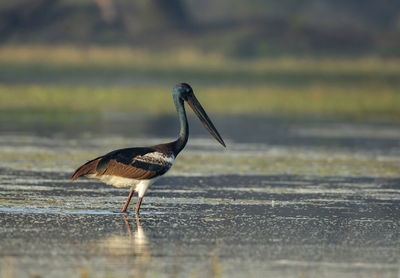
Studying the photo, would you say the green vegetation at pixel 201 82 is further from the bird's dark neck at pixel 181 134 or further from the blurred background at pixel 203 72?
the bird's dark neck at pixel 181 134

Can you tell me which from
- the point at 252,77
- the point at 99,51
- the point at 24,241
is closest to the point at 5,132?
the point at 24,241

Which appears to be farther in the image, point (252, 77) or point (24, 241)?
point (252, 77)

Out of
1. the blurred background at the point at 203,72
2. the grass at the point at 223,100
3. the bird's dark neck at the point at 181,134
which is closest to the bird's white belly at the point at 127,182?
the bird's dark neck at the point at 181,134

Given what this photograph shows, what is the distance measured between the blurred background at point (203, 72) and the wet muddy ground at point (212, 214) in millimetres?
865

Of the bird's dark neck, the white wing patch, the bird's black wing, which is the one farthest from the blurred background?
the bird's black wing

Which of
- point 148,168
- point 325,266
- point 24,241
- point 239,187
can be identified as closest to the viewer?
point 325,266

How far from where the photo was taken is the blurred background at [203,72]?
24.7 meters

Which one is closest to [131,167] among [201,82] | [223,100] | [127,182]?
[127,182]

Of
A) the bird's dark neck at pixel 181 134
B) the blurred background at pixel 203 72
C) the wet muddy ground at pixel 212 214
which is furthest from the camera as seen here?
the blurred background at pixel 203 72

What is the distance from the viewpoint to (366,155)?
61.9 feet

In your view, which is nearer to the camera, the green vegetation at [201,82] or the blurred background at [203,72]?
the blurred background at [203,72]

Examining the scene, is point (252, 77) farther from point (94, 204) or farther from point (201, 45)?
point (94, 204)

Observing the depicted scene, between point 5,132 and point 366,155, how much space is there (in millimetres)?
6859

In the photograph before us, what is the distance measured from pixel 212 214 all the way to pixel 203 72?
117 ft
